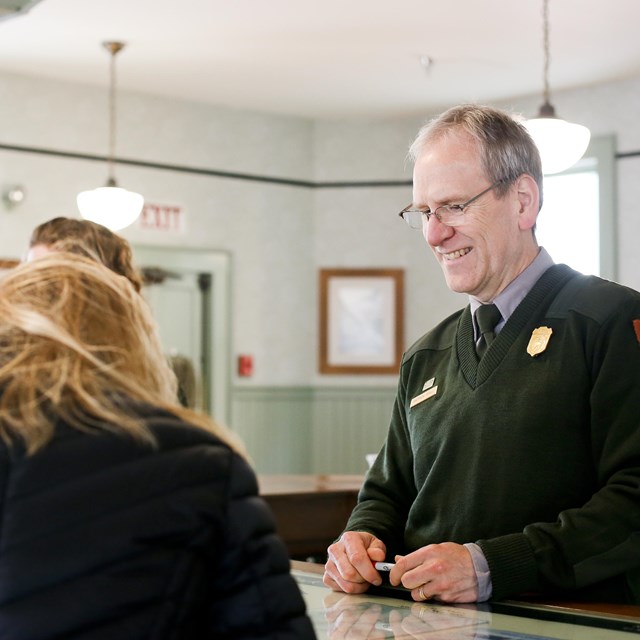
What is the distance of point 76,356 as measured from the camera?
Result: 1.27 meters

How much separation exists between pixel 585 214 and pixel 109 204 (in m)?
3.58

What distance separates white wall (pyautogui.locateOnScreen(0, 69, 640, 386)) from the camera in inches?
328

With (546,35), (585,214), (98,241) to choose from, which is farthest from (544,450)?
(585,214)

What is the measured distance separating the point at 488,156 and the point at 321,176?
756 cm

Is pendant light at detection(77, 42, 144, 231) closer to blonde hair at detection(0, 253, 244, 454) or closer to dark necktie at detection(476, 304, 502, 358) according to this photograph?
dark necktie at detection(476, 304, 502, 358)

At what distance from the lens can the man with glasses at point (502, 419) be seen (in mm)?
1937

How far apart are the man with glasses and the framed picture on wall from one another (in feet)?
23.6

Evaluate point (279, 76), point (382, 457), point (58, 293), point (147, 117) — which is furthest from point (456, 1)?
point (58, 293)

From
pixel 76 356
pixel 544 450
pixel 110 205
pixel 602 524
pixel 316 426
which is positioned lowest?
pixel 316 426

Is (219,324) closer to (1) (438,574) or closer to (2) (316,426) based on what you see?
(2) (316,426)

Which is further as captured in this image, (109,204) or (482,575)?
(109,204)

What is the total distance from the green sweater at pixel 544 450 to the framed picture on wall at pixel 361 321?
7298 mm

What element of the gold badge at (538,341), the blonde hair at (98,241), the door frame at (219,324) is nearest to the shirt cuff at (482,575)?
the gold badge at (538,341)

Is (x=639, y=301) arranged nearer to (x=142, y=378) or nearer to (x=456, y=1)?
(x=142, y=378)
